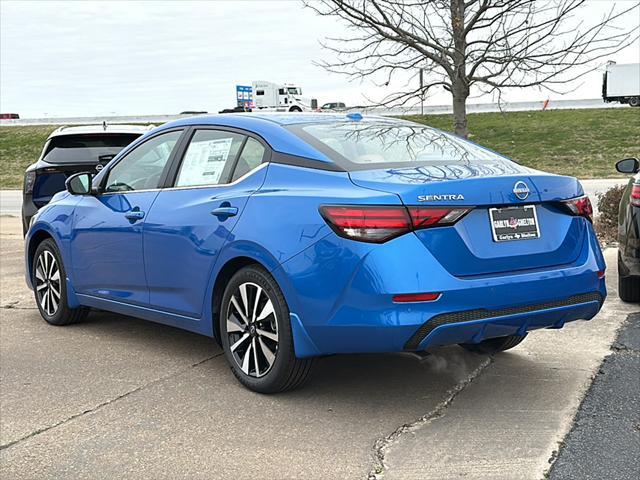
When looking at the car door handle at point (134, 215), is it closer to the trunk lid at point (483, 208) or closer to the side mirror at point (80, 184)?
the side mirror at point (80, 184)

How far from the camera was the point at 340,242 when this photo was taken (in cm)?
422

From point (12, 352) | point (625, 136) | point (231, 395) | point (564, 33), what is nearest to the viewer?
point (231, 395)

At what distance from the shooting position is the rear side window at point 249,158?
198 inches

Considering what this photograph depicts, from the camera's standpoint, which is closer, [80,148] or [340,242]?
[340,242]

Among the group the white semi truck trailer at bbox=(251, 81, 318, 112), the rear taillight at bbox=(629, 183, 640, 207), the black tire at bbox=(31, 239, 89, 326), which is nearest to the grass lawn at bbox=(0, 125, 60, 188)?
the white semi truck trailer at bbox=(251, 81, 318, 112)

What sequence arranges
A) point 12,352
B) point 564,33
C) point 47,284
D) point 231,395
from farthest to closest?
1. point 564,33
2. point 47,284
3. point 12,352
4. point 231,395

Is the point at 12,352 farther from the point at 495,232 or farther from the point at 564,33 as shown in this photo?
the point at 564,33

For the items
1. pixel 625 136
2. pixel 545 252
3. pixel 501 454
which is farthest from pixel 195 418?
pixel 625 136

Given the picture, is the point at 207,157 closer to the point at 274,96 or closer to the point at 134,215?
the point at 134,215

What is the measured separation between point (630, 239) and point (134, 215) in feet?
12.4

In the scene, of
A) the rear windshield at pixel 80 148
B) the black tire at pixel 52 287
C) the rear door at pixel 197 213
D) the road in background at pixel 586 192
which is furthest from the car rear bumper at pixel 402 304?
the road in background at pixel 586 192

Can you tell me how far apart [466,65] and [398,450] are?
25.9ft

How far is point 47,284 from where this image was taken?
275 inches

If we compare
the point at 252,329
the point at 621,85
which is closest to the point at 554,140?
the point at 621,85
